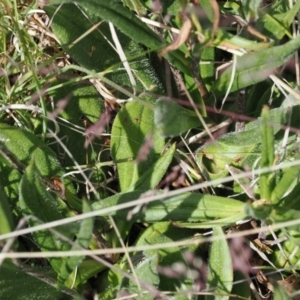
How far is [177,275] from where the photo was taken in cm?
120

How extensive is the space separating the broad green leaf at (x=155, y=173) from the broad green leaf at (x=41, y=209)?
18 cm

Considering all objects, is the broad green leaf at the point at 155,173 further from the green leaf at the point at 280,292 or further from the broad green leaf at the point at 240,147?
the green leaf at the point at 280,292

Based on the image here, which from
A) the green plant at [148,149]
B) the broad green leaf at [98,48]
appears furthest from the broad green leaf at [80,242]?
the broad green leaf at [98,48]

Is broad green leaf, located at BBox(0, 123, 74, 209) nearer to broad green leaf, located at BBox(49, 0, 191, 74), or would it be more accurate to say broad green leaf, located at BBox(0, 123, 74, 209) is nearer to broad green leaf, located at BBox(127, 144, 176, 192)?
broad green leaf, located at BBox(127, 144, 176, 192)

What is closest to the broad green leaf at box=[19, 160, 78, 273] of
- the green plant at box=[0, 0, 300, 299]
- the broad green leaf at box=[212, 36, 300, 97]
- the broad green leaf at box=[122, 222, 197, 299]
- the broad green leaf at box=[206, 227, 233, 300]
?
the green plant at box=[0, 0, 300, 299]

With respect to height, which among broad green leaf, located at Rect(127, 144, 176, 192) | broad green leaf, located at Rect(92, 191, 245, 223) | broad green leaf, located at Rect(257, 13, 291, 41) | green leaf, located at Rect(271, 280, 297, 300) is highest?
broad green leaf, located at Rect(257, 13, 291, 41)

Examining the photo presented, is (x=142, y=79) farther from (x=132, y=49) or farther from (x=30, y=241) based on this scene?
(x=30, y=241)

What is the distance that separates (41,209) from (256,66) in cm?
52

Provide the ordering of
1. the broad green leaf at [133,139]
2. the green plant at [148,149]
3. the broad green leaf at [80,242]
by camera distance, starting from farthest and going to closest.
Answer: the broad green leaf at [133,139]
the green plant at [148,149]
the broad green leaf at [80,242]

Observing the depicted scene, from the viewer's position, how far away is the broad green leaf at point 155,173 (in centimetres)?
122

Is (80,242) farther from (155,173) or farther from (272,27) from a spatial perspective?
(272,27)

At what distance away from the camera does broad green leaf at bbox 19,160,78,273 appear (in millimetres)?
1075

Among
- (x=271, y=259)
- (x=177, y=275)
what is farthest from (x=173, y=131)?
(x=271, y=259)

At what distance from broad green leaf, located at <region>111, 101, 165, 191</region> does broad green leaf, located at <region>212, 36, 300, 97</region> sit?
0.17 meters
